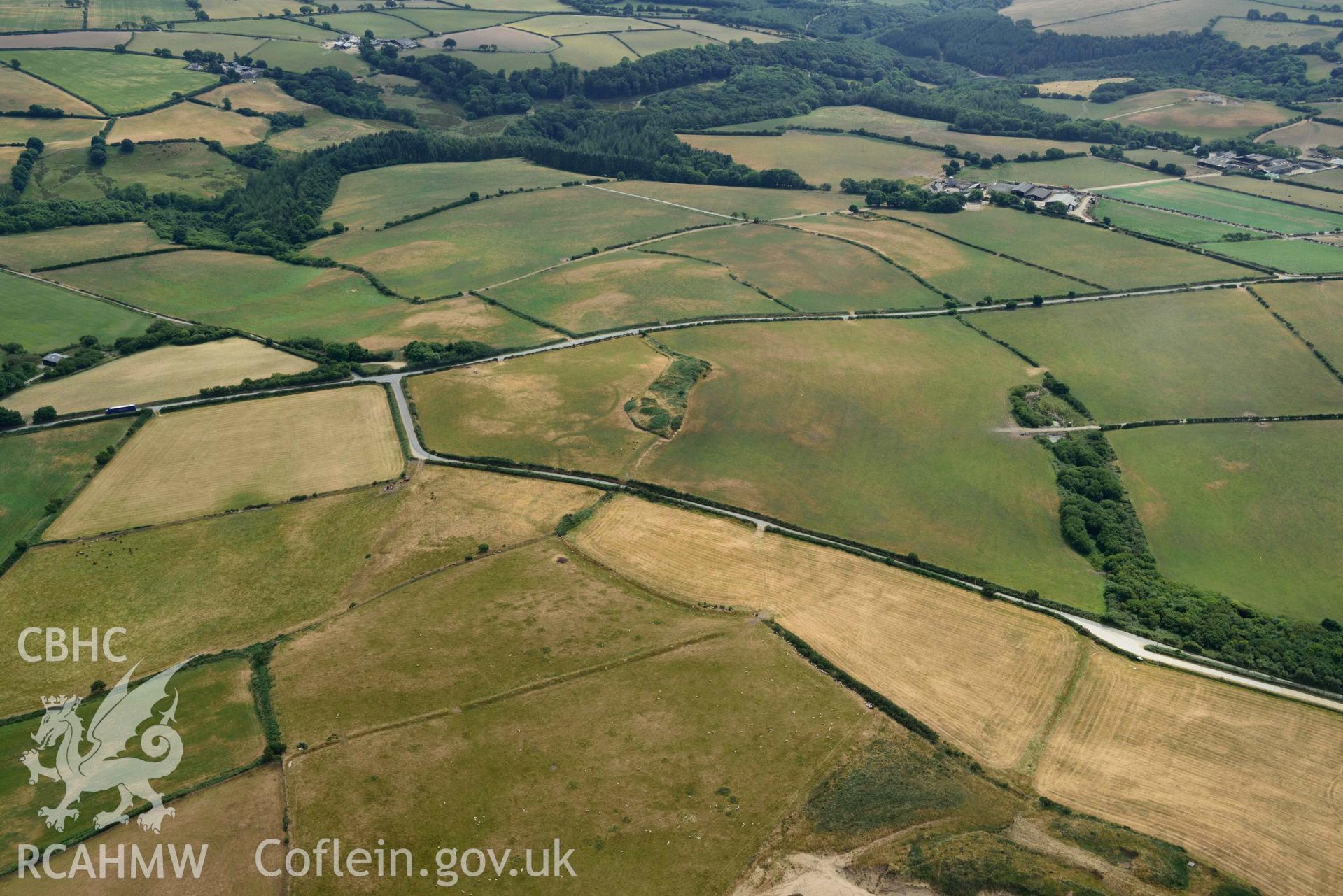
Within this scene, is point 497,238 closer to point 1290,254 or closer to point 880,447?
point 880,447

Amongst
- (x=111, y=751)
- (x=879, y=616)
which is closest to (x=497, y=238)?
(x=879, y=616)

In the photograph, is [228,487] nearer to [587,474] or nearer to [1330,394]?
[587,474]

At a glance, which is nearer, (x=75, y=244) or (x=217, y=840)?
(x=217, y=840)

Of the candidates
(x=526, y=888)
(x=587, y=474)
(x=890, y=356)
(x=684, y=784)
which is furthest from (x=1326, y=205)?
(x=526, y=888)

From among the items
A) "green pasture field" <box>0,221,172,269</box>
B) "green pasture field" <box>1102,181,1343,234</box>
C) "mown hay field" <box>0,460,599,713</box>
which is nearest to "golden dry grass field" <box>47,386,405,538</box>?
"mown hay field" <box>0,460,599,713</box>

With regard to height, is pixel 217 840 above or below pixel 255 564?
above
